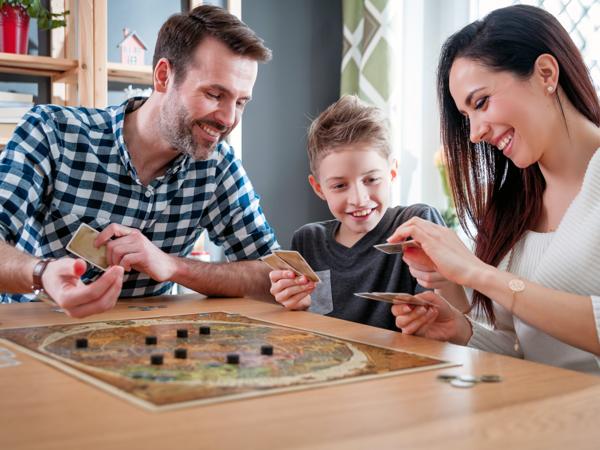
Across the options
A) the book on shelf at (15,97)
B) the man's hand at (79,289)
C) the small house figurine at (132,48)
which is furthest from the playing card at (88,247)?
the small house figurine at (132,48)

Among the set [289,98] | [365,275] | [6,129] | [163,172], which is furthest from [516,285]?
[289,98]

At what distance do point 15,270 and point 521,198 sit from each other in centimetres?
125

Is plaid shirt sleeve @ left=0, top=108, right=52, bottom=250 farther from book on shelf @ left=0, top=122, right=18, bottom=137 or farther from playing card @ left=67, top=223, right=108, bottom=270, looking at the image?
book on shelf @ left=0, top=122, right=18, bottom=137

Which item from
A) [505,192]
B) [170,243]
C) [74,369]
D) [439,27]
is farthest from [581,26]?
[74,369]

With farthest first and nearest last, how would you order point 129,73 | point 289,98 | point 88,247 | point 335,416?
point 289,98, point 129,73, point 88,247, point 335,416

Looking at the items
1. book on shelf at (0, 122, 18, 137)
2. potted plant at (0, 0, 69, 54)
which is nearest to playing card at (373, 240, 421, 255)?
book on shelf at (0, 122, 18, 137)

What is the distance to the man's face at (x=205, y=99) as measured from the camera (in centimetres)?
214

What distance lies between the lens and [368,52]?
12.5 feet

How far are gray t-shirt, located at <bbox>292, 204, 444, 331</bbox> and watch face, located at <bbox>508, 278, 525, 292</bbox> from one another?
669 millimetres

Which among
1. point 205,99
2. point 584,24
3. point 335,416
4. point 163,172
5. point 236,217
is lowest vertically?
point 335,416

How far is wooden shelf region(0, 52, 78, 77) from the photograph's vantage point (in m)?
3.19

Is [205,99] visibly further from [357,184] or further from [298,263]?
[298,263]

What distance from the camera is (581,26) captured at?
10.3 ft

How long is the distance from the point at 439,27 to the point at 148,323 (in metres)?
2.93
